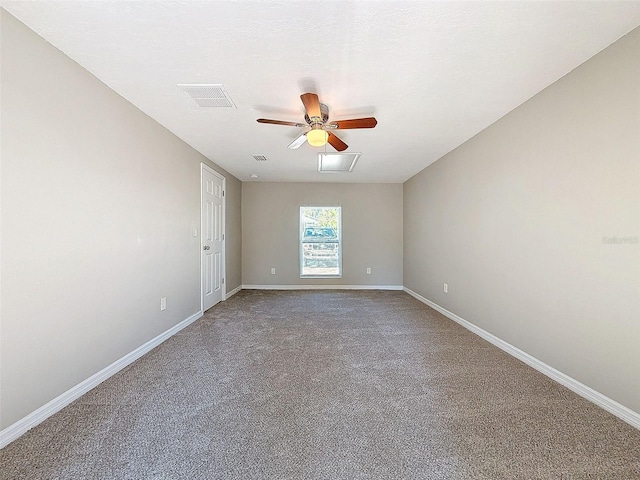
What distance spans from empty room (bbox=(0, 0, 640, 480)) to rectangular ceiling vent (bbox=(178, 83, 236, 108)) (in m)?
0.03

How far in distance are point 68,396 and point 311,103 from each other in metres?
2.59

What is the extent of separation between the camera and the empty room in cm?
147

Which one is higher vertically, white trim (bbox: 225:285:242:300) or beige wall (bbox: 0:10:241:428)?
beige wall (bbox: 0:10:241:428)

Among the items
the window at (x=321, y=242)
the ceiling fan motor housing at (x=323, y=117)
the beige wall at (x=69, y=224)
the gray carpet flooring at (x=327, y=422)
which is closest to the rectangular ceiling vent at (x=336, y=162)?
the window at (x=321, y=242)

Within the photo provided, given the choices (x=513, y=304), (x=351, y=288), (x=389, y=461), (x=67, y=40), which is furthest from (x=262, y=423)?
(x=351, y=288)

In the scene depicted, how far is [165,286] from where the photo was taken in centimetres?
302

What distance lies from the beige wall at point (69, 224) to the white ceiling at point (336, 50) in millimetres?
231

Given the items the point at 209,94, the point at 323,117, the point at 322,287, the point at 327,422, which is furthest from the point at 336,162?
the point at 327,422

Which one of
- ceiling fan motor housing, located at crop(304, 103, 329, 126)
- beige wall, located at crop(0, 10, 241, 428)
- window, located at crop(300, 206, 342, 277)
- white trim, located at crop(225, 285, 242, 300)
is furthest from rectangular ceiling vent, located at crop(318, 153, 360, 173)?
white trim, located at crop(225, 285, 242, 300)

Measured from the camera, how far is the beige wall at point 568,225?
5.50 ft

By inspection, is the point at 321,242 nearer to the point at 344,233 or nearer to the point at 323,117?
the point at 344,233

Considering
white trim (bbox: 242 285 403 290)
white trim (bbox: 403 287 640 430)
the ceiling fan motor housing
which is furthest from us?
white trim (bbox: 242 285 403 290)

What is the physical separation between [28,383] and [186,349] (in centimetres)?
123

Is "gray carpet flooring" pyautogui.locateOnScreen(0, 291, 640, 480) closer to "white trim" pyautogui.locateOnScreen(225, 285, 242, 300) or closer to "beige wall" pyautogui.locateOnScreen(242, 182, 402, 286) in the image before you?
"white trim" pyautogui.locateOnScreen(225, 285, 242, 300)
